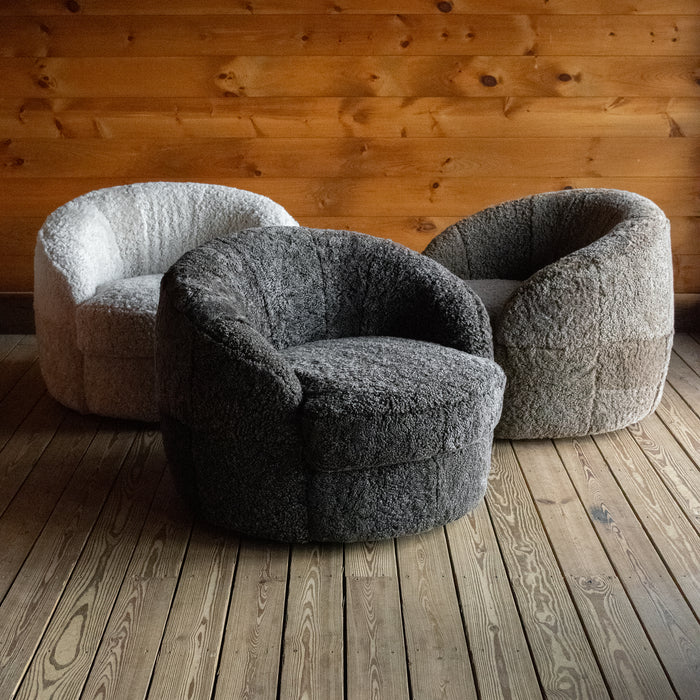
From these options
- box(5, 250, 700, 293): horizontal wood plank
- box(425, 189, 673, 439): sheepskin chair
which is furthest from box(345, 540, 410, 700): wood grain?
box(5, 250, 700, 293): horizontal wood plank

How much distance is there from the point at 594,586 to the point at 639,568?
0.15m

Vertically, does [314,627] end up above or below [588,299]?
below

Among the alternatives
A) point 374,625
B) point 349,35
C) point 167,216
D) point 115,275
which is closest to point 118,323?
point 115,275

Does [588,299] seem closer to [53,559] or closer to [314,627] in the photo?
[314,627]

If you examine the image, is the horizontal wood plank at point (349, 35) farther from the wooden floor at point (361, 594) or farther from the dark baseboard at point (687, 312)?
the wooden floor at point (361, 594)

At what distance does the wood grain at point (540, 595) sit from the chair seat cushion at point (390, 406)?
0.96 feet

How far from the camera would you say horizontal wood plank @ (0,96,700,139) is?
365 cm

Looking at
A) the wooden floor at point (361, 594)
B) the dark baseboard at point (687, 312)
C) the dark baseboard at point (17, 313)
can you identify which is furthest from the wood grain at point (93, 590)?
the dark baseboard at point (687, 312)

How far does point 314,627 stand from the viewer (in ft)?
6.30

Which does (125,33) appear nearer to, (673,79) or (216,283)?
(216,283)

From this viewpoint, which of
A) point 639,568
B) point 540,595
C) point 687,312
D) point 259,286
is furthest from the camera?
point 687,312

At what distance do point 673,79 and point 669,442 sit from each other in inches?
64.2

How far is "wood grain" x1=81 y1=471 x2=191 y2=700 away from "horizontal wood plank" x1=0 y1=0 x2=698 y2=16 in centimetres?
204

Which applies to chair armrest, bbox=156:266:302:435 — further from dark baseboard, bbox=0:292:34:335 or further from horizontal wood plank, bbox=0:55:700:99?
dark baseboard, bbox=0:292:34:335
